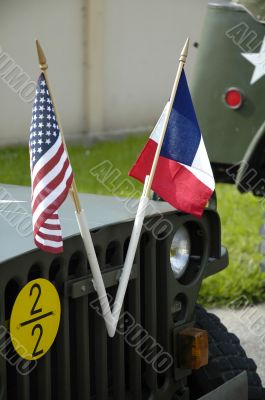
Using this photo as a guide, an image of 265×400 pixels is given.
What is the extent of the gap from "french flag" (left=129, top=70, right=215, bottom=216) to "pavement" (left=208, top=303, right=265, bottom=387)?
76.1 inches

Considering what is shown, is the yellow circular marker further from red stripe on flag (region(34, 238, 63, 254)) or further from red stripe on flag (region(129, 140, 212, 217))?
red stripe on flag (region(129, 140, 212, 217))

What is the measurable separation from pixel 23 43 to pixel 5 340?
9788mm

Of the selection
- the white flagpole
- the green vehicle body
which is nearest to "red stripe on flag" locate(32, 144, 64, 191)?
the white flagpole

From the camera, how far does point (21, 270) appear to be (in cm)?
257

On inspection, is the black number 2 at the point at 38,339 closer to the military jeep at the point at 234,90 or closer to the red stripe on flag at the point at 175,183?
the red stripe on flag at the point at 175,183

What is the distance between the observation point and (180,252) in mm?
3221

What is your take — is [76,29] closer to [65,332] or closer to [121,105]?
[121,105]

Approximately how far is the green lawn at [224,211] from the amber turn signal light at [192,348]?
2.56 m

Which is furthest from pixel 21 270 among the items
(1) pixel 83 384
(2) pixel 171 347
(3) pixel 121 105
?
(3) pixel 121 105

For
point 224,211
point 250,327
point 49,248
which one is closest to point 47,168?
point 49,248

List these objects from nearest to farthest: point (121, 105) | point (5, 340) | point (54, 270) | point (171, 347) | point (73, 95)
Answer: point (5, 340) < point (54, 270) < point (171, 347) < point (73, 95) < point (121, 105)

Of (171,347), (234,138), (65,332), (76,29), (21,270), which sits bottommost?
(76,29)

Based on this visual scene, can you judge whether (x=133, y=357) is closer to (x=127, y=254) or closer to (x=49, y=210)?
(x=127, y=254)

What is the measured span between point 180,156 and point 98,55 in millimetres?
10275
